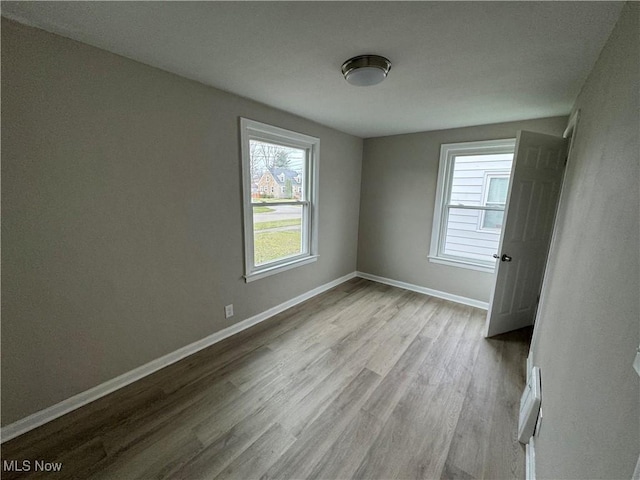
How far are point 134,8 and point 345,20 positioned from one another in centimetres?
100

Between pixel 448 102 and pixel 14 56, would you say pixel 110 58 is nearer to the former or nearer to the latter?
pixel 14 56

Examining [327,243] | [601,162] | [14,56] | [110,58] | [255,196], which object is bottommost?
[327,243]

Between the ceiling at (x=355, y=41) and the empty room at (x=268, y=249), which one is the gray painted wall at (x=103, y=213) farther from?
the ceiling at (x=355, y=41)

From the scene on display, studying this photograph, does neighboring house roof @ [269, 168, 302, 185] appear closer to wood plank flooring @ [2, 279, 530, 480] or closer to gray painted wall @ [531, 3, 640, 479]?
wood plank flooring @ [2, 279, 530, 480]

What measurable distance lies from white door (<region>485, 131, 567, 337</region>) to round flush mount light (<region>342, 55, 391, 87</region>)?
1.54 meters

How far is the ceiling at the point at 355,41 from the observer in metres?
1.14

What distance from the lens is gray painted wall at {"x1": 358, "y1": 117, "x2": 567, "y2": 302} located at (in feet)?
10.8

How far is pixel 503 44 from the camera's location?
1.37 m

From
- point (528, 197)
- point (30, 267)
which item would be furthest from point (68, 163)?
point (528, 197)

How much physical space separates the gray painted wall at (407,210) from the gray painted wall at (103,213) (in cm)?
218

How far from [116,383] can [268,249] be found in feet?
5.48

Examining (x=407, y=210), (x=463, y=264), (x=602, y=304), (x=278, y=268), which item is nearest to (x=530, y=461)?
(x=602, y=304)

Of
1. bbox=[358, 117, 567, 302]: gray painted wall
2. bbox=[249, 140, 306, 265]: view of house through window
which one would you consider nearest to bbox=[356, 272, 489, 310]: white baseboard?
bbox=[358, 117, 567, 302]: gray painted wall

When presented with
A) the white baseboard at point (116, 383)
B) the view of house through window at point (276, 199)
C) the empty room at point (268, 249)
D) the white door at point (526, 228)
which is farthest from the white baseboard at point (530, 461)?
the view of house through window at point (276, 199)
